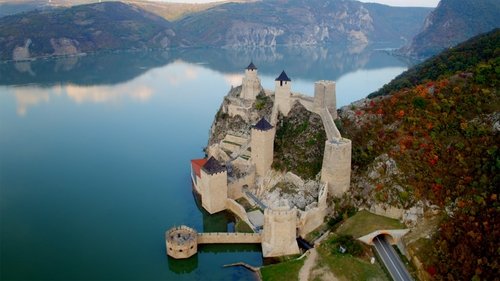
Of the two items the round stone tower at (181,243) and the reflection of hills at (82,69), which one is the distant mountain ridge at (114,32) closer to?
the reflection of hills at (82,69)

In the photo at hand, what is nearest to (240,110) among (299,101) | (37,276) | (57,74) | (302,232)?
(299,101)

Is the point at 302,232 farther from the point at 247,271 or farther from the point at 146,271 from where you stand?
the point at 146,271

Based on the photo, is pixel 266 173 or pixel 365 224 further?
pixel 266 173

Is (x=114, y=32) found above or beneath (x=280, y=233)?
above

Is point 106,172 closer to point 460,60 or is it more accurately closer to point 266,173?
point 266,173

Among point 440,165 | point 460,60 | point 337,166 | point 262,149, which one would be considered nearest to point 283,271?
point 337,166

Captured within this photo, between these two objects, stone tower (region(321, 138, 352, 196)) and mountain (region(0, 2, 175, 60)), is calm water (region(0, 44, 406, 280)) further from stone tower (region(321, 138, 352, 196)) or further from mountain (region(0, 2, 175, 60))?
mountain (region(0, 2, 175, 60))
